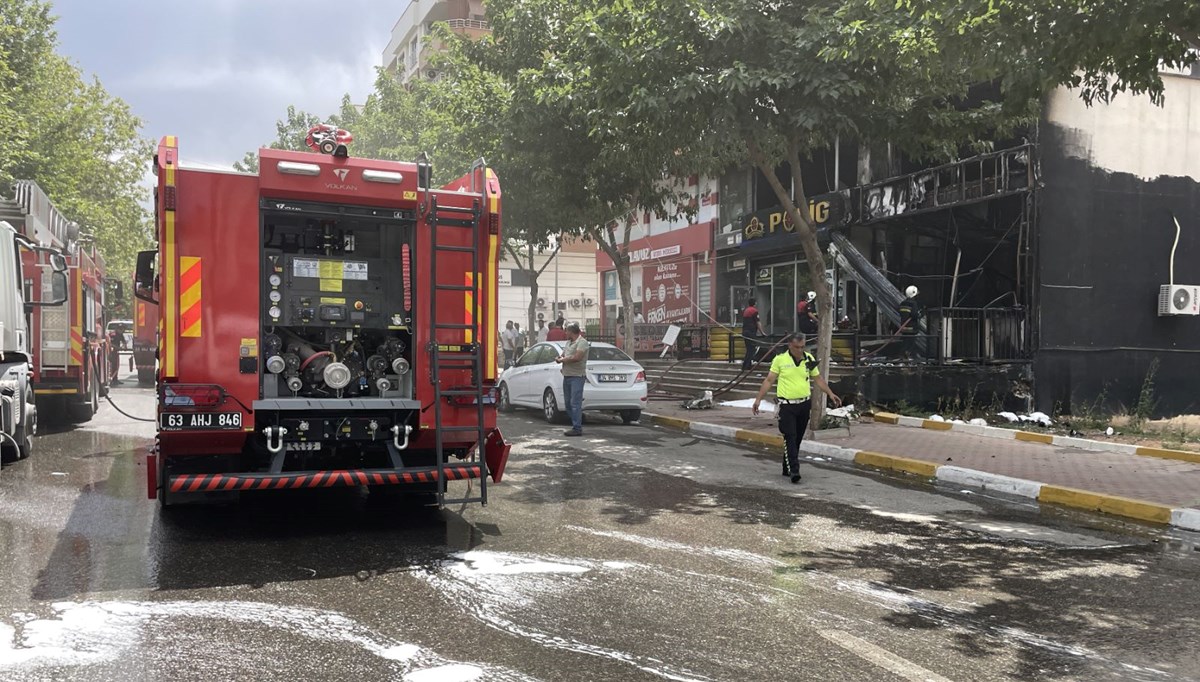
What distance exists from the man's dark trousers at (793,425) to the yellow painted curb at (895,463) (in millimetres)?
1840

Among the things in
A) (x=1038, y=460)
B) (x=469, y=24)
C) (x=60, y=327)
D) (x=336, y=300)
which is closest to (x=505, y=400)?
(x=60, y=327)

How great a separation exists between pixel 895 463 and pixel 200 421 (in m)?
8.03

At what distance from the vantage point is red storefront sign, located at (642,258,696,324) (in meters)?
29.0

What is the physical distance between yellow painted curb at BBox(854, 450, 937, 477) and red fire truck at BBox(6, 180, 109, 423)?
1048cm

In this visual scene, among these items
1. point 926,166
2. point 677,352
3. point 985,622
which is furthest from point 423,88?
point 985,622

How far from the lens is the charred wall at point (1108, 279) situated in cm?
1520

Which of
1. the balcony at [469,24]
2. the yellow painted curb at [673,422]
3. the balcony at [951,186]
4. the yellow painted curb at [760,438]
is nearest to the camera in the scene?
the yellow painted curb at [760,438]

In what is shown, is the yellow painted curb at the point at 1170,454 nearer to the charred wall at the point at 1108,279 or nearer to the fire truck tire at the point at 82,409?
the charred wall at the point at 1108,279

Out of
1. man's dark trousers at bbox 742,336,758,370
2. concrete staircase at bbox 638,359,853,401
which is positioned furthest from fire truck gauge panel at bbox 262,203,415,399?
man's dark trousers at bbox 742,336,758,370

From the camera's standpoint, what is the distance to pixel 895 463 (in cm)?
1057

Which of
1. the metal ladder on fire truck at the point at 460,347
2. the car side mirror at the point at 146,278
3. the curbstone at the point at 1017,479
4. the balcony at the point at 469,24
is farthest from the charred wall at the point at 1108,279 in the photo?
the balcony at the point at 469,24

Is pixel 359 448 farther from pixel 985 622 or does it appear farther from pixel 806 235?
pixel 806 235

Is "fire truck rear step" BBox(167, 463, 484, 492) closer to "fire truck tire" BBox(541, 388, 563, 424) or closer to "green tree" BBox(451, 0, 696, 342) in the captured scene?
"green tree" BBox(451, 0, 696, 342)

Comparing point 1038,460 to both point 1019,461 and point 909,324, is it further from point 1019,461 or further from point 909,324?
point 909,324
